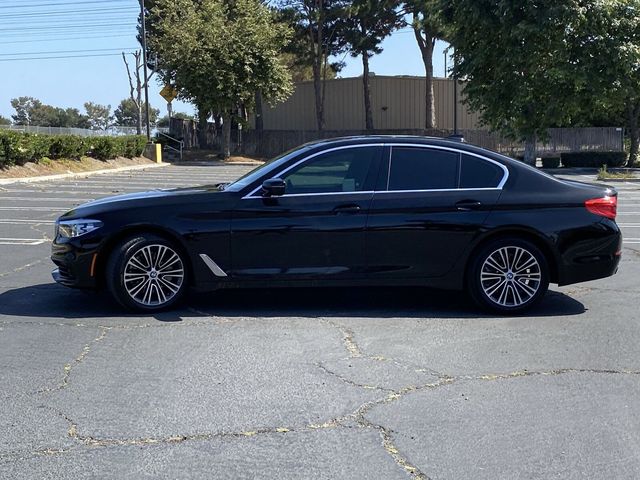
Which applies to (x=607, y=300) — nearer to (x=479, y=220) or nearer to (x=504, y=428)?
(x=479, y=220)

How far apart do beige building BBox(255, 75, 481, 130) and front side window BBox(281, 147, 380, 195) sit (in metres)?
48.3

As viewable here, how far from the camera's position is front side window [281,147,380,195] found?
6.80m

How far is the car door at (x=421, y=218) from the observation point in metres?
6.74

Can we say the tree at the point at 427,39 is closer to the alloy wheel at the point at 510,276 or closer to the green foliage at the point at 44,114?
the alloy wheel at the point at 510,276

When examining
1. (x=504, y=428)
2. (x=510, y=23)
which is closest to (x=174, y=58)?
(x=510, y=23)

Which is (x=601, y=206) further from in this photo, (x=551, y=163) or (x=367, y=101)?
(x=367, y=101)

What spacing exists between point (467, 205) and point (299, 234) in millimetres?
1587

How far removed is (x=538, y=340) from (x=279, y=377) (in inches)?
91.5

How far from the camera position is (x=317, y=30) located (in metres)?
49.3

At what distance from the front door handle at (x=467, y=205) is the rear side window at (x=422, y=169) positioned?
19 centimetres

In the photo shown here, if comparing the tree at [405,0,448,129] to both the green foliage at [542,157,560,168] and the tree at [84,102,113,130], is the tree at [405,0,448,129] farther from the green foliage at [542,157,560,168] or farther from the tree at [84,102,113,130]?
the tree at [84,102,113,130]

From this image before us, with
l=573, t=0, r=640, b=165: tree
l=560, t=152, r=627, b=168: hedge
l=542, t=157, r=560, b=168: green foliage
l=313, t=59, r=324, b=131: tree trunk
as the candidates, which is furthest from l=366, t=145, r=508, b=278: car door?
l=313, t=59, r=324, b=131: tree trunk

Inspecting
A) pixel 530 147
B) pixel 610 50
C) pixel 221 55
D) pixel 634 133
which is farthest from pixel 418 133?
pixel 610 50

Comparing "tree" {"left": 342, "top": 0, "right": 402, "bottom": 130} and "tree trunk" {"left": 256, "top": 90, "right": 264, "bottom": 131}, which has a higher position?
"tree" {"left": 342, "top": 0, "right": 402, "bottom": 130}
